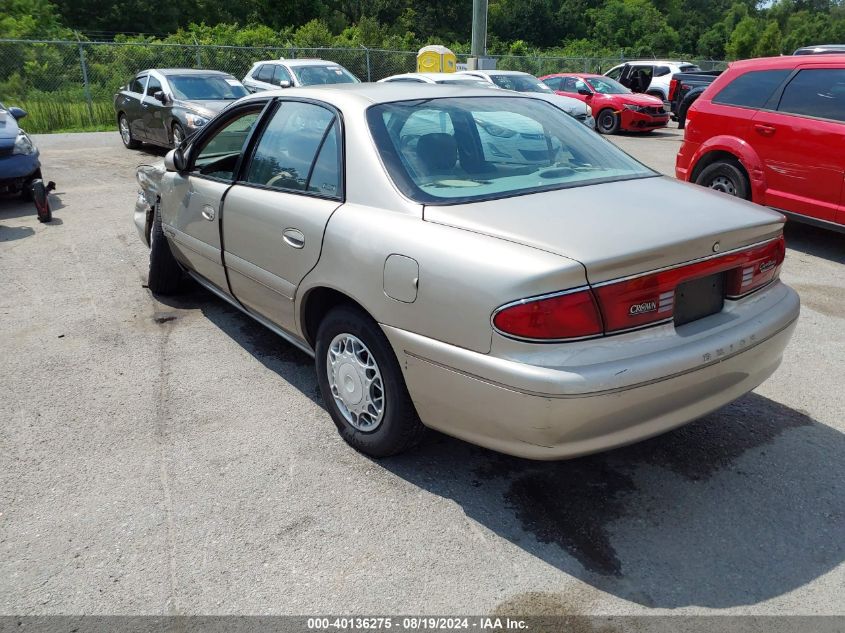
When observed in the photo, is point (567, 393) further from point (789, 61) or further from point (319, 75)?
point (319, 75)

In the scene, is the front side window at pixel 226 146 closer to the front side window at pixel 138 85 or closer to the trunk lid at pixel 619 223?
the trunk lid at pixel 619 223

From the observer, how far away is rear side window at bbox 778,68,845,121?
6.58 meters

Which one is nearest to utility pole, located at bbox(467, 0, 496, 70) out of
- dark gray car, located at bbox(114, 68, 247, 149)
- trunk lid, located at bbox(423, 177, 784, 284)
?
dark gray car, located at bbox(114, 68, 247, 149)

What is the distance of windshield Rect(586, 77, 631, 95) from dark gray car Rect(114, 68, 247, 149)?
→ 31.7ft

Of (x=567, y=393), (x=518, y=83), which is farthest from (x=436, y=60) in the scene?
(x=567, y=393)

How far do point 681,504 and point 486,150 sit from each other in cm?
193

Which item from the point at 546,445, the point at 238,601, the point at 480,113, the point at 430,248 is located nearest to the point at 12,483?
the point at 238,601

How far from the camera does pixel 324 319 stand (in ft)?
11.6

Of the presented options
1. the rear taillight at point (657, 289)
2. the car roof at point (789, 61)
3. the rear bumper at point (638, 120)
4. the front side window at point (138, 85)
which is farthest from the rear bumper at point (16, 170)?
the rear bumper at point (638, 120)

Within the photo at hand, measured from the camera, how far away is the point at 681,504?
3119 mm

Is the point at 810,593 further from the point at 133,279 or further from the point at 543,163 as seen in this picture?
the point at 133,279

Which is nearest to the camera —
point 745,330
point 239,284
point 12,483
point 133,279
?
point 745,330

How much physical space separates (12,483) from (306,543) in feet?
4.94

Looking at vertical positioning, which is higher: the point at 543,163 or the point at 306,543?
the point at 543,163
